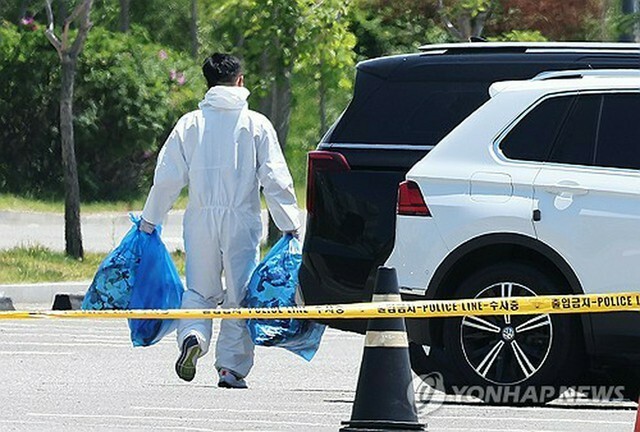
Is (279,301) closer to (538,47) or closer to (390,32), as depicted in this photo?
(538,47)

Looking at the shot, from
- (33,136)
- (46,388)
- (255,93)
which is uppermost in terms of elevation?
(46,388)

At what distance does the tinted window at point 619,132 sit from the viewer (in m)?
9.51

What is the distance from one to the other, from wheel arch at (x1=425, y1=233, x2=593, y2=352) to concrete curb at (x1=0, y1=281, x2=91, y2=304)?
7.85m

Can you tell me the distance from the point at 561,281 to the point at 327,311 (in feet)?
5.65

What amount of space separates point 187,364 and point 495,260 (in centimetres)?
182

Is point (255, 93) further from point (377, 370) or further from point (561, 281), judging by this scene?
point (377, 370)

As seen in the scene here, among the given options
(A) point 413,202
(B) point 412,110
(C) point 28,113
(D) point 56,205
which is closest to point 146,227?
(B) point 412,110

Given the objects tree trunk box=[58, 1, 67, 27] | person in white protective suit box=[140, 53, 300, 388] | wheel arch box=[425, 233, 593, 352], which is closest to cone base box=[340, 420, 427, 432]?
wheel arch box=[425, 233, 593, 352]

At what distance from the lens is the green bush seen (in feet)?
101

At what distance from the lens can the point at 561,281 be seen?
371 inches

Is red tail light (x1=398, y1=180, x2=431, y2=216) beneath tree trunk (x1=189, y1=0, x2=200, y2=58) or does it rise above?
above

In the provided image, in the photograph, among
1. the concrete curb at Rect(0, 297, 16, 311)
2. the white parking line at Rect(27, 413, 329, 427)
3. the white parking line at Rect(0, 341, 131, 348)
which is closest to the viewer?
the white parking line at Rect(27, 413, 329, 427)

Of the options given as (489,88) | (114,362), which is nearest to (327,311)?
(489,88)

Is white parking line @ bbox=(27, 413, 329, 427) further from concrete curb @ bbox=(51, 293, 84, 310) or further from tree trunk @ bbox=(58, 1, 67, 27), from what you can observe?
tree trunk @ bbox=(58, 1, 67, 27)
